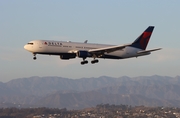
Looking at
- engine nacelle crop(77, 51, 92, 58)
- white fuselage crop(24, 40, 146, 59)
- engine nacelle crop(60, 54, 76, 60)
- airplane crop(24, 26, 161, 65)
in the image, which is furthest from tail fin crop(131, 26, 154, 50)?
engine nacelle crop(60, 54, 76, 60)

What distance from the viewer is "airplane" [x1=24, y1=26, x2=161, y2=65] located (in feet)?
350

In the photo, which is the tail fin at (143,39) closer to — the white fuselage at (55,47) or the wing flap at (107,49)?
the wing flap at (107,49)

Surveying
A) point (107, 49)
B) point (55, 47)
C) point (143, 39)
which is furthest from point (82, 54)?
point (143, 39)

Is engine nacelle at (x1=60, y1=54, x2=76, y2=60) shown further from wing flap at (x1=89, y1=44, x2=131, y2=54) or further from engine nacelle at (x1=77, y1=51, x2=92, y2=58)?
wing flap at (x1=89, y1=44, x2=131, y2=54)

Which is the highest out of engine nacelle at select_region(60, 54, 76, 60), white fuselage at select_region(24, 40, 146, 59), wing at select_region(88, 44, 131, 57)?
white fuselage at select_region(24, 40, 146, 59)

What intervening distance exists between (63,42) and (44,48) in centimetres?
556

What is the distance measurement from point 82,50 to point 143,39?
24865mm

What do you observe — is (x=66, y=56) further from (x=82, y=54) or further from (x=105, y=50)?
(x=105, y=50)

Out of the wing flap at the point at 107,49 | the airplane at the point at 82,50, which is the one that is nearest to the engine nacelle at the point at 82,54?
the airplane at the point at 82,50

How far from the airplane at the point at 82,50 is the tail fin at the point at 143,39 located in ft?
2.80

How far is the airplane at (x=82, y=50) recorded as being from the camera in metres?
107

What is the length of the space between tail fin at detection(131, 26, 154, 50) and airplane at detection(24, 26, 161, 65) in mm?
854

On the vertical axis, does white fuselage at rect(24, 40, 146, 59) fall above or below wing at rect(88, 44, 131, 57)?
above

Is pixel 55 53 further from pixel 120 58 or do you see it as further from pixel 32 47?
pixel 120 58
